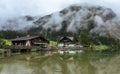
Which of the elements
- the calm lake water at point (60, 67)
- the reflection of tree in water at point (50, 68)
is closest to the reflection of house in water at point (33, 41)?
the calm lake water at point (60, 67)

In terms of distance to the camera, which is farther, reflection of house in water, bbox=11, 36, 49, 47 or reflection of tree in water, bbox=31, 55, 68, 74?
reflection of house in water, bbox=11, 36, 49, 47

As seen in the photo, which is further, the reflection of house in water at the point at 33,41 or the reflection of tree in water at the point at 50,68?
the reflection of house in water at the point at 33,41

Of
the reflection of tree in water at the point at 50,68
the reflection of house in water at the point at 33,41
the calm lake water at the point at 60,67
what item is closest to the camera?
the reflection of tree in water at the point at 50,68

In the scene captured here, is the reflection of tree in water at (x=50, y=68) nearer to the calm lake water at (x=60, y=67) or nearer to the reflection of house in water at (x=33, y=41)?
the calm lake water at (x=60, y=67)

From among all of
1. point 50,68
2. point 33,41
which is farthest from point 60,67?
point 33,41

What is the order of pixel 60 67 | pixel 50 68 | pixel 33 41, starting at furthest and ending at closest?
pixel 33 41 < pixel 60 67 < pixel 50 68

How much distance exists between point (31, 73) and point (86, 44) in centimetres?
9732

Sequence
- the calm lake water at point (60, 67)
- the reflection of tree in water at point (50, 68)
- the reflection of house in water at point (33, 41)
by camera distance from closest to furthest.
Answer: the reflection of tree in water at point (50, 68)
the calm lake water at point (60, 67)
the reflection of house in water at point (33, 41)

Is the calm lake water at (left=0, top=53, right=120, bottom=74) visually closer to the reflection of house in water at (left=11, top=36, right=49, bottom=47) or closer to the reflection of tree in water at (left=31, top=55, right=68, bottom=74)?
the reflection of tree in water at (left=31, top=55, right=68, bottom=74)

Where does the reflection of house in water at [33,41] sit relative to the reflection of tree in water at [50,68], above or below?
above

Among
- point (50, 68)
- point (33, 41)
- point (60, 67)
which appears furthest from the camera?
point (33, 41)

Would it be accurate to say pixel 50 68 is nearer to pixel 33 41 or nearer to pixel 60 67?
pixel 60 67

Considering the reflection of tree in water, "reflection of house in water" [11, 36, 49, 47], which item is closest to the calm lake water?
the reflection of tree in water

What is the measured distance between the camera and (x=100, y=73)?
2853cm
